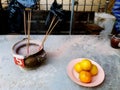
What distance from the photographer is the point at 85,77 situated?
79 centimetres

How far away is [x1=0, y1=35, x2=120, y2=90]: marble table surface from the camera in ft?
2.62

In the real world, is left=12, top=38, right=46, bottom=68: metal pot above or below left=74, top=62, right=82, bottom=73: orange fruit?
above

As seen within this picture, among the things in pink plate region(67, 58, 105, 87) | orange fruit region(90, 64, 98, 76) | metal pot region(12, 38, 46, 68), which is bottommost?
pink plate region(67, 58, 105, 87)

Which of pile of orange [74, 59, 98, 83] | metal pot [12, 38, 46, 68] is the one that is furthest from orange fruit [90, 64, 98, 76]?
metal pot [12, 38, 46, 68]

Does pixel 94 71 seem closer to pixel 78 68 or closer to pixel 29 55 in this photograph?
pixel 78 68

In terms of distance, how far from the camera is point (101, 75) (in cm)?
85

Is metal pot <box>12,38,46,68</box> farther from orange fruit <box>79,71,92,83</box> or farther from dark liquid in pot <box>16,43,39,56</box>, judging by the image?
orange fruit <box>79,71,92,83</box>

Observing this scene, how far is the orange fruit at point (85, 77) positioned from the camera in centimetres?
79

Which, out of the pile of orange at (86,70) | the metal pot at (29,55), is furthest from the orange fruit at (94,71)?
the metal pot at (29,55)

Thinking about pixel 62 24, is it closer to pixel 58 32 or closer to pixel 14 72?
pixel 58 32

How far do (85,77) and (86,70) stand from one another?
0.05 metres

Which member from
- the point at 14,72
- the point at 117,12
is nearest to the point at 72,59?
the point at 14,72

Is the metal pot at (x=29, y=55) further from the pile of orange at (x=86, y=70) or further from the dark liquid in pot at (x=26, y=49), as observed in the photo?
the pile of orange at (x=86, y=70)

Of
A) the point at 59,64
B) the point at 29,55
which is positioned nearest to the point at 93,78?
the point at 59,64
